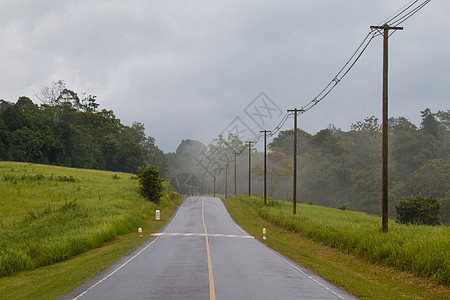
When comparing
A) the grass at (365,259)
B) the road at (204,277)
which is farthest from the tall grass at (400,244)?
the road at (204,277)

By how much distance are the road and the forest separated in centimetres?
4817

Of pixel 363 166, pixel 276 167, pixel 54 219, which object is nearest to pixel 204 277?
pixel 54 219

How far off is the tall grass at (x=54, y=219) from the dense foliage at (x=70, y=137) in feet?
132

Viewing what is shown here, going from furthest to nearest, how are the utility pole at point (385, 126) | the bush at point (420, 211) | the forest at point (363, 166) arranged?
the forest at point (363, 166)
the bush at point (420, 211)
the utility pole at point (385, 126)

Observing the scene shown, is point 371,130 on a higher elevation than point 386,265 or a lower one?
higher

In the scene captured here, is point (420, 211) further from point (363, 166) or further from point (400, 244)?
point (363, 166)

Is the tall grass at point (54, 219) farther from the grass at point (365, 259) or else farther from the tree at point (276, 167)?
the tree at point (276, 167)

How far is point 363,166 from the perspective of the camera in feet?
274

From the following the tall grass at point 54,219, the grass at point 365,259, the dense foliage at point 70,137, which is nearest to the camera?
the grass at point 365,259

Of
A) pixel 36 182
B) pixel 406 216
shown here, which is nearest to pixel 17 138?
pixel 36 182

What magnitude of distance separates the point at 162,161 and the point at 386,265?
11959 cm

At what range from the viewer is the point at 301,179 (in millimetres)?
98125

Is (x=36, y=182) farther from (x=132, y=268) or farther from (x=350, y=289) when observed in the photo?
(x=350, y=289)

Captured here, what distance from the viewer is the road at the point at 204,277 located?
941cm
